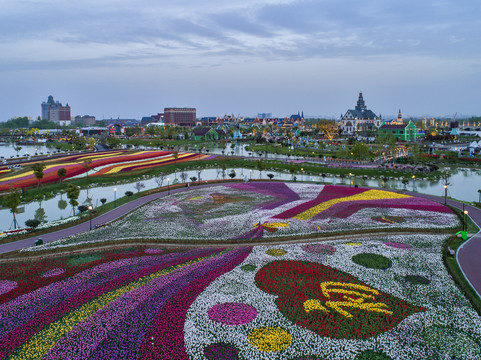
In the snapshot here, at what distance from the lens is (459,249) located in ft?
75.7

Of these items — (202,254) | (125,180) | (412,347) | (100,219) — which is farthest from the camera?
(125,180)

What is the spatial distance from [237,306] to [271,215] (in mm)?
15193

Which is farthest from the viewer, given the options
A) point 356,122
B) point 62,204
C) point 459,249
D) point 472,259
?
point 356,122

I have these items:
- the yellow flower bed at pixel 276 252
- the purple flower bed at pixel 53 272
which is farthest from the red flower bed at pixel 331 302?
the purple flower bed at pixel 53 272

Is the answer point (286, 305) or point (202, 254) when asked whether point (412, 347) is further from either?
point (202, 254)

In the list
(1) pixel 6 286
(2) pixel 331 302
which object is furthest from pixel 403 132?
(1) pixel 6 286

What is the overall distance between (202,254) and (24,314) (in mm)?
9770

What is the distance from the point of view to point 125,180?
52156 mm

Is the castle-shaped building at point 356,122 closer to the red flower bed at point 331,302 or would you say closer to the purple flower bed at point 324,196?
the purple flower bed at point 324,196

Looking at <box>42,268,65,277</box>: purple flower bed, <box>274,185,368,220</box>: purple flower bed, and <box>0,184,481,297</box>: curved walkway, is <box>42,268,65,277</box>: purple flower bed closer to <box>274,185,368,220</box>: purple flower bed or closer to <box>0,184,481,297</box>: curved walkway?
<box>0,184,481,297</box>: curved walkway

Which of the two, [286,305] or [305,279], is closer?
[286,305]

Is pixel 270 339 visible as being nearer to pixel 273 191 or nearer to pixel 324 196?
pixel 324 196

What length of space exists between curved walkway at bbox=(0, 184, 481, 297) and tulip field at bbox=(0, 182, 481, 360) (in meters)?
1.22

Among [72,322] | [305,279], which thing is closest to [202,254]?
[305,279]
